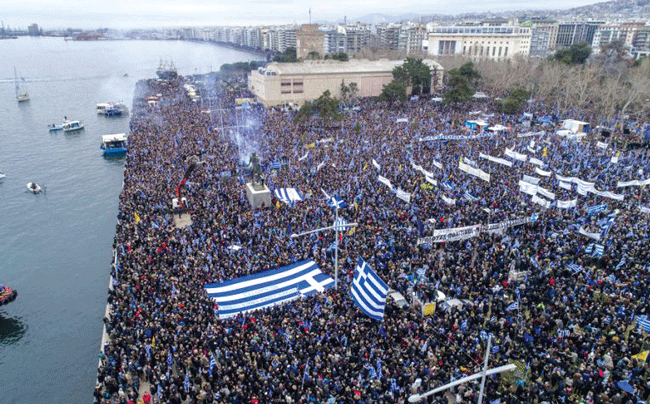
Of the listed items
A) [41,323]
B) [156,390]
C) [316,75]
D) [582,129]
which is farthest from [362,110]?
[156,390]

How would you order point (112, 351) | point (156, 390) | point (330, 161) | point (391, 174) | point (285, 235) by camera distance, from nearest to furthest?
point (156, 390) → point (112, 351) → point (285, 235) → point (391, 174) → point (330, 161)

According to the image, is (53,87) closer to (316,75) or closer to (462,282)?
(316,75)

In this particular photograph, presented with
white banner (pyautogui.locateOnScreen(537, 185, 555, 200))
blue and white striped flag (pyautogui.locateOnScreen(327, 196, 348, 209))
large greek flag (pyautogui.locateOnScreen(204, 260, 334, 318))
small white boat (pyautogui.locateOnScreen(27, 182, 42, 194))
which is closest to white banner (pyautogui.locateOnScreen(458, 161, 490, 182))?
white banner (pyautogui.locateOnScreen(537, 185, 555, 200))

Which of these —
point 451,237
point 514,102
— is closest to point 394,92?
point 514,102

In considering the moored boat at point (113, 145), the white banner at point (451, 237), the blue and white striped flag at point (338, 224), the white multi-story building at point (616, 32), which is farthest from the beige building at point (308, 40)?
the white banner at point (451, 237)

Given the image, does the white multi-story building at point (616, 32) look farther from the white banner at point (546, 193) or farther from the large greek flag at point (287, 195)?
the large greek flag at point (287, 195)

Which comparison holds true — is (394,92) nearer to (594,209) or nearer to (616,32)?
(594,209)
